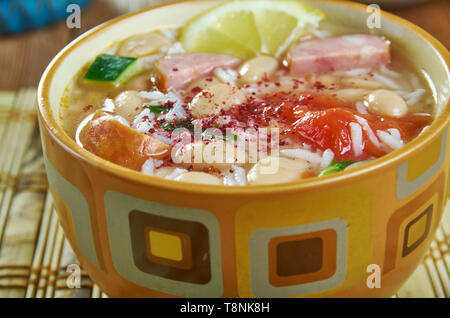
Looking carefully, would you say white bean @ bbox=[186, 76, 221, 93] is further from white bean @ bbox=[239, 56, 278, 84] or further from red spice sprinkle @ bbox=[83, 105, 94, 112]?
red spice sprinkle @ bbox=[83, 105, 94, 112]

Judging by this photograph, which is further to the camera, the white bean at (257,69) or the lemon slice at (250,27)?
the lemon slice at (250,27)

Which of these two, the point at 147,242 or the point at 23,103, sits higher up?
the point at 147,242

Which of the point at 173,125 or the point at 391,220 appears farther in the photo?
the point at 173,125

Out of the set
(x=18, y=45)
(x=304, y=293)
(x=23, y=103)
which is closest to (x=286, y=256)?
(x=304, y=293)

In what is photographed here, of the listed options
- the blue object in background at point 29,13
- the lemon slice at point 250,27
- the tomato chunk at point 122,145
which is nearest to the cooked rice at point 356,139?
the tomato chunk at point 122,145

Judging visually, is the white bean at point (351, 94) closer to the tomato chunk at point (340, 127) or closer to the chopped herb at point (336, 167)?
the tomato chunk at point (340, 127)

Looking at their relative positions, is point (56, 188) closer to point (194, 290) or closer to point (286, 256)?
point (194, 290)
